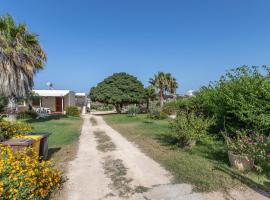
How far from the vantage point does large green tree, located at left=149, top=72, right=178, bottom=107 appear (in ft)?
Answer: 123

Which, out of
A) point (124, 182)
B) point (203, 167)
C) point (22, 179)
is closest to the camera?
point (22, 179)

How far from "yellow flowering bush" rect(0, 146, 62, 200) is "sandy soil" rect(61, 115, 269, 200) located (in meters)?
0.52

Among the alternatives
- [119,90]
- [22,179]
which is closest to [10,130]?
[22,179]

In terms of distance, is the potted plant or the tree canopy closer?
the potted plant

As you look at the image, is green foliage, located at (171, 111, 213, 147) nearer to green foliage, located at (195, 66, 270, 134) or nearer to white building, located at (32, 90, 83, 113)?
green foliage, located at (195, 66, 270, 134)

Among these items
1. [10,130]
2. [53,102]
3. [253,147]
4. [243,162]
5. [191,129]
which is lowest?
[243,162]

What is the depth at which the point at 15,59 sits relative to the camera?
17.1m

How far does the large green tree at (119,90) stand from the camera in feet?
96.1

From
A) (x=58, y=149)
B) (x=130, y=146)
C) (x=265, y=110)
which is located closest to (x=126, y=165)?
(x=130, y=146)

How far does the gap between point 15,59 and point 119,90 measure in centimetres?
1446

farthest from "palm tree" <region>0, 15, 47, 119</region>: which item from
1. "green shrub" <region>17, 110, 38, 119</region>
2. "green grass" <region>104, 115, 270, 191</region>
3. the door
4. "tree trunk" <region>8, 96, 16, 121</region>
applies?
the door

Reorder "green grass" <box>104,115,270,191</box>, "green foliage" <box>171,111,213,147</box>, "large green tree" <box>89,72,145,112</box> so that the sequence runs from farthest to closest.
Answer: "large green tree" <box>89,72,145,112</box> → "green foliage" <box>171,111,213,147</box> → "green grass" <box>104,115,270,191</box>

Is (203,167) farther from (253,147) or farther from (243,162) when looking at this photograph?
(253,147)

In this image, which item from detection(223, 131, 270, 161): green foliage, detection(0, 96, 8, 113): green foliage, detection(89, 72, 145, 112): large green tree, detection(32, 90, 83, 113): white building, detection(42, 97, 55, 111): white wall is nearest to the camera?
detection(223, 131, 270, 161): green foliage
